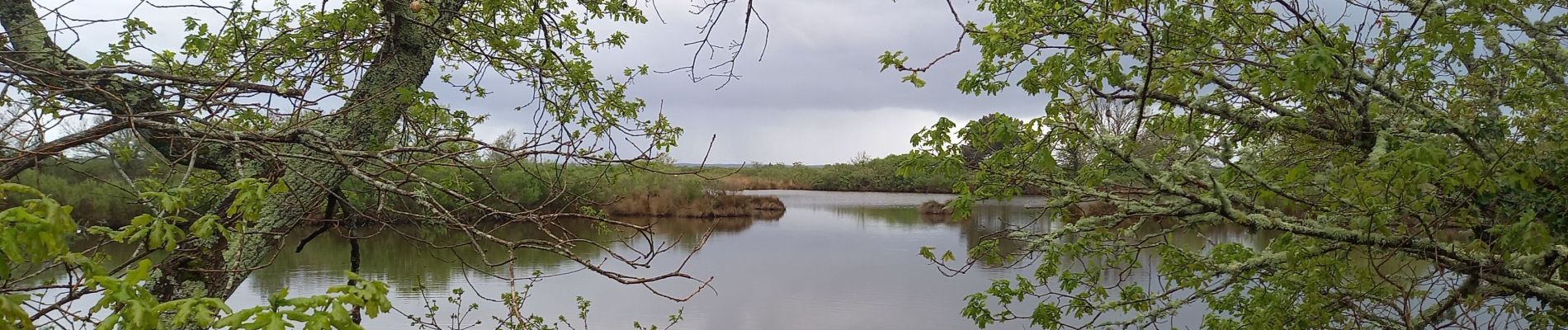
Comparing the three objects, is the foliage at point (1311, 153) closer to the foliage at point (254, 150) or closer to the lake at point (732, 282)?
the foliage at point (254, 150)

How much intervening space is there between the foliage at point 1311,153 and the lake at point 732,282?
9.21 ft

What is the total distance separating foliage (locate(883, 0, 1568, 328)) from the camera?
237cm

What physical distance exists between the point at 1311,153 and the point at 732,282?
25.5 ft

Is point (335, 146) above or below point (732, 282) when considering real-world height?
above

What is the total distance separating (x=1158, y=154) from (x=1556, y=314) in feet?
4.14

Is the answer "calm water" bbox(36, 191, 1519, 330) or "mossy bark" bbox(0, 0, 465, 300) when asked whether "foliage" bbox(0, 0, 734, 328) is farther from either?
"calm water" bbox(36, 191, 1519, 330)

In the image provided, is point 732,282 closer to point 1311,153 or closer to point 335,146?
point 1311,153

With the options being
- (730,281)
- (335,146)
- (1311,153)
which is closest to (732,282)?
(730,281)

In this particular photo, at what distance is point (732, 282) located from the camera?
34.2 ft

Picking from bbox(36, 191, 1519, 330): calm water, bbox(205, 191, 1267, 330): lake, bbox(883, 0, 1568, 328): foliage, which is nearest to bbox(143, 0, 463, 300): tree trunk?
bbox(883, 0, 1568, 328): foliage

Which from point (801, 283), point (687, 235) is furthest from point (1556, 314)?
point (687, 235)

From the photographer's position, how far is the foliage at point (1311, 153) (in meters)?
2.37

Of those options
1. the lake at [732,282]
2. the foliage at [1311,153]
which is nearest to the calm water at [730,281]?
the lake at [732,282]

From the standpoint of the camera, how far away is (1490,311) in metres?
3.29
